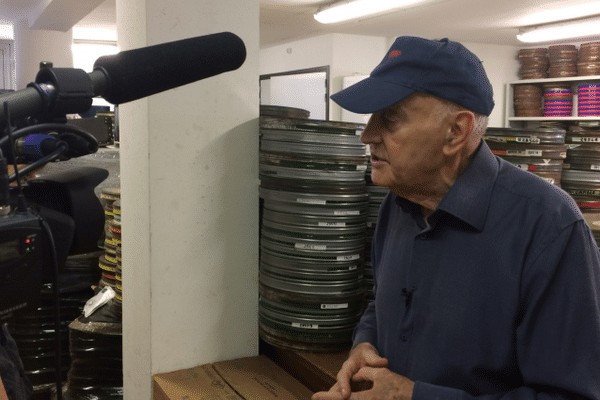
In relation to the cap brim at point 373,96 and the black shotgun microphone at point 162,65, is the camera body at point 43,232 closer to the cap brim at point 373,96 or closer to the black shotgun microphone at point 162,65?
the black shotgun microphone at point 162,65

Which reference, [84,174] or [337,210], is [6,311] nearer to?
[84,174]

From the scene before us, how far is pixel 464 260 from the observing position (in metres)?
1.12

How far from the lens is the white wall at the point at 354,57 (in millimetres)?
7852

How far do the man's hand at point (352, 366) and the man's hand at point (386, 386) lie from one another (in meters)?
0.04

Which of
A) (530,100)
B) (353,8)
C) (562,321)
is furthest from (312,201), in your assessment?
(530,100)

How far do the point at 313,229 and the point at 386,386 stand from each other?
901mm

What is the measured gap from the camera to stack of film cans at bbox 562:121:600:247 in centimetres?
360

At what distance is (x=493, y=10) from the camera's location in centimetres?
625

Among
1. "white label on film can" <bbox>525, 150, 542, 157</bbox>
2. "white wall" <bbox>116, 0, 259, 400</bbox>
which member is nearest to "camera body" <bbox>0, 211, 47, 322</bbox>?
"white wall" <bbox>116, 0, 259, 400</bbox>

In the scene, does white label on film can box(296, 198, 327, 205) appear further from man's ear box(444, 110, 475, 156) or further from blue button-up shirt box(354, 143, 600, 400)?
man's ear box(444, 110, 475, 156)

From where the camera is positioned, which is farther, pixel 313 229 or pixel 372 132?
pixel 313 229

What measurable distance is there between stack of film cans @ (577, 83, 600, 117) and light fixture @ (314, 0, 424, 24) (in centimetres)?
259

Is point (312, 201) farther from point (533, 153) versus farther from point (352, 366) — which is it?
point (533, 153)

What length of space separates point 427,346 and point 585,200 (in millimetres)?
2961
